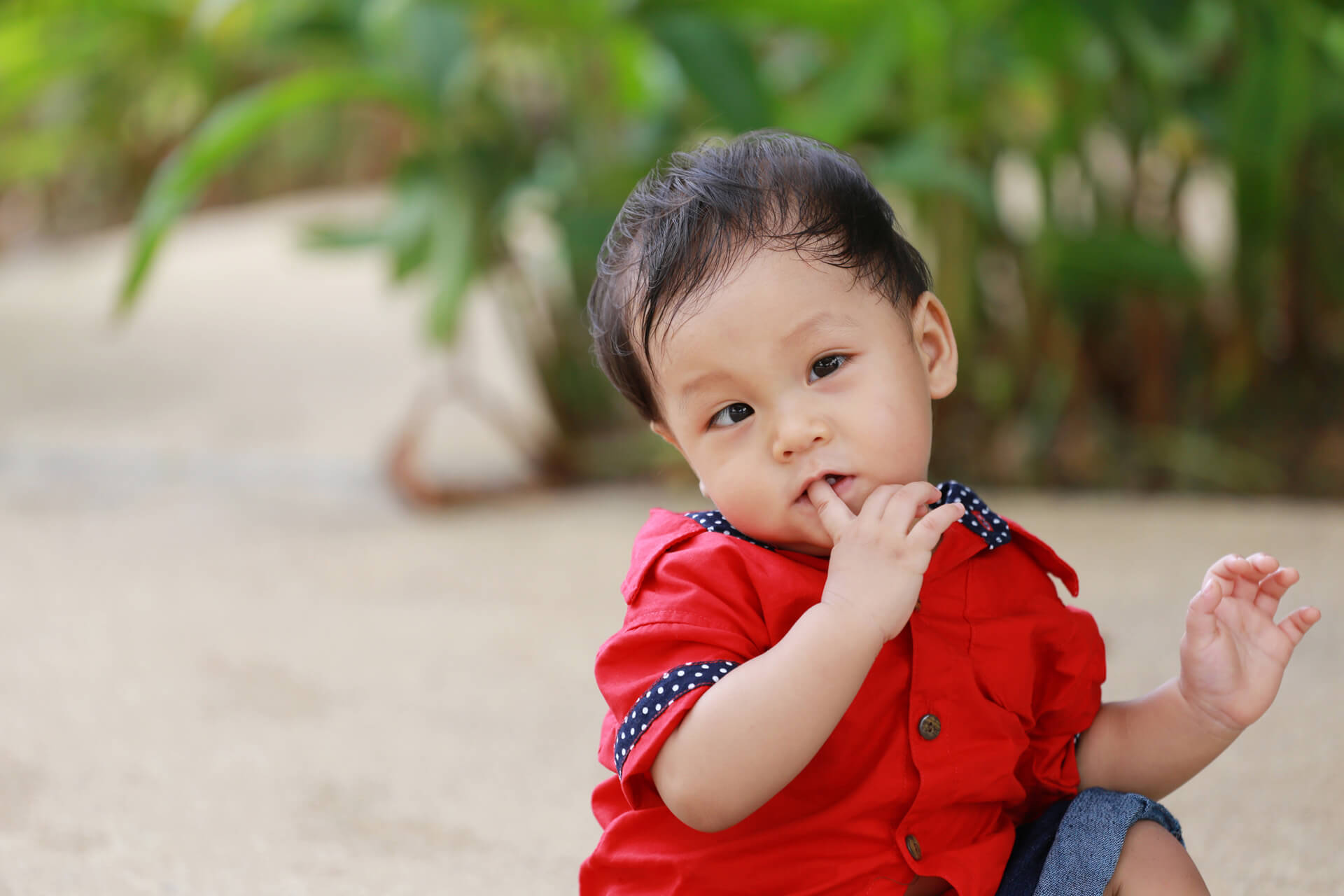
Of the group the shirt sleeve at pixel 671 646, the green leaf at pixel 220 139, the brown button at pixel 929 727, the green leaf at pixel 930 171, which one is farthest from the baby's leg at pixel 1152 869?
the green leaf at pixel 220 139

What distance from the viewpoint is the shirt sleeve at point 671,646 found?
588 mm

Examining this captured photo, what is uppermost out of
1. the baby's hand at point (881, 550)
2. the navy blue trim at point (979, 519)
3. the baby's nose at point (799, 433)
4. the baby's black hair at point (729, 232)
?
the baby's black hair at point (729, 232)

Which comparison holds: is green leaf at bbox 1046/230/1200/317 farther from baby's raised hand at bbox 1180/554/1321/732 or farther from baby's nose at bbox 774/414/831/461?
baby's nose at bbox 774/414/831/461

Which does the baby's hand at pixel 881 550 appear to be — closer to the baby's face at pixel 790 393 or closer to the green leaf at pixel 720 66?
the baby's face at pixel 790 393

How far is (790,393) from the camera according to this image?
0.62m

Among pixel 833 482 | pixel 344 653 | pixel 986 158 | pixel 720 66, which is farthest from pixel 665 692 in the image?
pixel 986 158

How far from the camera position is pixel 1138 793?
71 cm

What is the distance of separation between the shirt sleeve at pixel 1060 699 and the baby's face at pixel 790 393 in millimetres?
139

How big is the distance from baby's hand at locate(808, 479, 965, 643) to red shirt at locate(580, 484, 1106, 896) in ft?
0.15

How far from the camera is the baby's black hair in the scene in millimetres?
624

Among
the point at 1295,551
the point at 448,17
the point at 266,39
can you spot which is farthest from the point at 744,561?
the point at 266,39

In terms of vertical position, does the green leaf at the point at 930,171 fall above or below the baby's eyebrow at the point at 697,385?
below

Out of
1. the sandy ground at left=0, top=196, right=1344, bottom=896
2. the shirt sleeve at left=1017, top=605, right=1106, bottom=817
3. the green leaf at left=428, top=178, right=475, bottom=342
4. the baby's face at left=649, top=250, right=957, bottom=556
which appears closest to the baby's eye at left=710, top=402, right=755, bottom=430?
the baby's face at left=649, top=250, right=957, bottom=556

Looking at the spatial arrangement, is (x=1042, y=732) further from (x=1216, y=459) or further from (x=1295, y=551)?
(x=1216, y=459)
